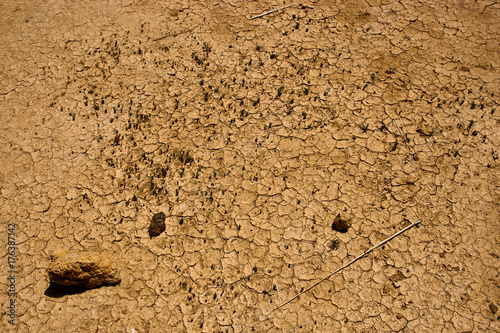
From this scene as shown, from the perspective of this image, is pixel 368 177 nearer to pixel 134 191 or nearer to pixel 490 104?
pixel 490 104

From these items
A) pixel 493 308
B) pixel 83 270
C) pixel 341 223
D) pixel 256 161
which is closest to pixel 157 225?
pixel 83 270

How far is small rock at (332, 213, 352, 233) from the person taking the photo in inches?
154

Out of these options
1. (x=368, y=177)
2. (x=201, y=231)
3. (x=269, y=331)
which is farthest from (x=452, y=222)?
(x=201, y=231)

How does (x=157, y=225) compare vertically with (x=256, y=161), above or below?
below

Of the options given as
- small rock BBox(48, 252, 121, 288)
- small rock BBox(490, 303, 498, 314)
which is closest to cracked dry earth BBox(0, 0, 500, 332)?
small rock BBox(490, 303, 498, 314)

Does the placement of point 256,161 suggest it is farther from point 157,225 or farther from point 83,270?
point 83,270

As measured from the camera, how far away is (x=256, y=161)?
14.5 feet

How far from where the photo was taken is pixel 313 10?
5.64 metres

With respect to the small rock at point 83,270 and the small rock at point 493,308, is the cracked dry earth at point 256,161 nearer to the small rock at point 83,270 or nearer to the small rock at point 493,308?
the small rock at point 493,308

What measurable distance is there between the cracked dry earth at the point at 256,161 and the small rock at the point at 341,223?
7cm

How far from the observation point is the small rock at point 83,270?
3.64 m

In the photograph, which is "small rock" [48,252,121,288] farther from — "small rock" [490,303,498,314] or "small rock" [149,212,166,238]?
"small rock" [490,303,498,314]

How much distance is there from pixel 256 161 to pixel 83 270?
2077mm

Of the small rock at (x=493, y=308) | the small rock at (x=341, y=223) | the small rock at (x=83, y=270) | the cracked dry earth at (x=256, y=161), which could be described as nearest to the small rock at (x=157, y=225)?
the cracked dry earth at (x=256, y=161)
